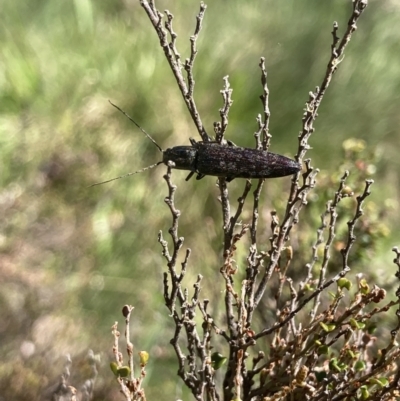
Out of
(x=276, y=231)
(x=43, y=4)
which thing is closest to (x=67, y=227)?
(x=43, y=4)

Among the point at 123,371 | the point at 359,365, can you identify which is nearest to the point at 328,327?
the point at 359,365

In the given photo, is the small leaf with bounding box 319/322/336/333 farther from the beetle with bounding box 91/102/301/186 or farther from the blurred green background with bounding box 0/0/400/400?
the blurred green background with bounding box 0/0/400/400

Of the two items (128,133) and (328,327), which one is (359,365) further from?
(128,133)

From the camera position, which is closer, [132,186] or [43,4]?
[132,186]

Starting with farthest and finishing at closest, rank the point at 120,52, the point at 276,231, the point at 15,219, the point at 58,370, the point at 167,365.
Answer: the point at 120,52
the point at 15,219
the point at 167,365
the point at 58,370
the point at 276,231

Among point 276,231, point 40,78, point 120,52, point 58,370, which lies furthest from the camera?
point 120,52

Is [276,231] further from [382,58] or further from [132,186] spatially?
[382,58]

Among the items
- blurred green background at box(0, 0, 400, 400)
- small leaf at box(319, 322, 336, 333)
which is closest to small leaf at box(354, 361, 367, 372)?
small leaf at box(319, 322, 336, 333)

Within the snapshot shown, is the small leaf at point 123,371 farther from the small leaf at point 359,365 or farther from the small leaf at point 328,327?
the small leaf at point 359,365
